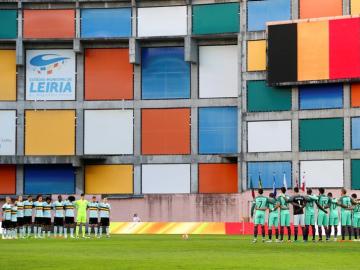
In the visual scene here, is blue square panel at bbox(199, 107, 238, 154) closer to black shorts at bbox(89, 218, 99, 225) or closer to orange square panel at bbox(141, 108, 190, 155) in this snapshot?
orange square panel at bbox(141, 108, 190, 155)

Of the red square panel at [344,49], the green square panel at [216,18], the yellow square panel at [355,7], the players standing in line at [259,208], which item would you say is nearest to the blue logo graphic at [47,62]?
the green square panel at [216,18]

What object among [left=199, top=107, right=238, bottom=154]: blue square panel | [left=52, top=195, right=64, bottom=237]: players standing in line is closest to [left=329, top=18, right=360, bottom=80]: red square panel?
[left=199, top=107, right=238, bottom=154]: blue square panel

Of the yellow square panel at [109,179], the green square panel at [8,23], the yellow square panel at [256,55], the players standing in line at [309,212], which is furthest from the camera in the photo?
the green square panel at [8,23]

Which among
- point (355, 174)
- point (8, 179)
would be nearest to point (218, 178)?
point (355, 174)

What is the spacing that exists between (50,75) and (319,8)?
1057 inches

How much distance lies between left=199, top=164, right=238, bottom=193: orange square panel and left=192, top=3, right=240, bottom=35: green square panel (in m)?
12.5

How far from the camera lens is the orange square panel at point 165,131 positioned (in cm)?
9319

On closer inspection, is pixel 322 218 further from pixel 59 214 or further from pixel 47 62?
pixel 47 62

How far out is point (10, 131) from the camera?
95.2 meters

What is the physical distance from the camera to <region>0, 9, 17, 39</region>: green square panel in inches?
3723

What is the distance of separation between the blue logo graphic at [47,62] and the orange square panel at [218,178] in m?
17.2

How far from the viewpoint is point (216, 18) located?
9150cm

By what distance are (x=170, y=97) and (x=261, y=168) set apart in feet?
38.8

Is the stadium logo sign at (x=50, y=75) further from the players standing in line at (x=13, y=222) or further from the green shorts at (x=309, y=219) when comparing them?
the green shorts at (x=309, y=219)
